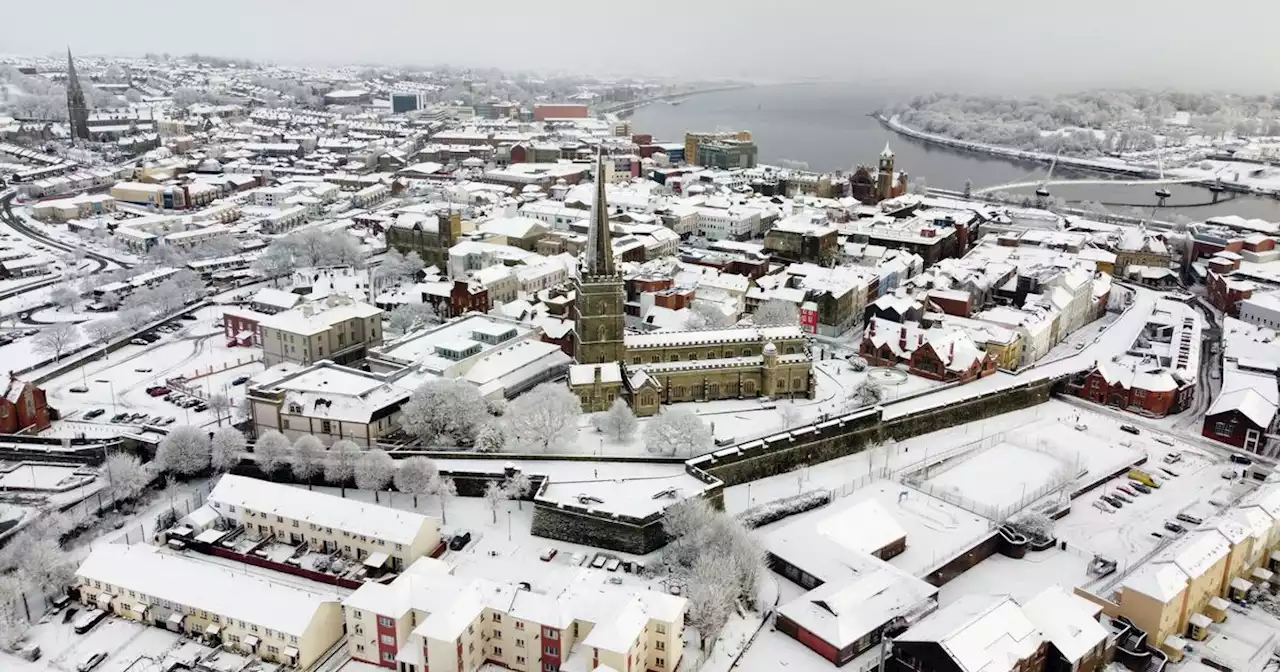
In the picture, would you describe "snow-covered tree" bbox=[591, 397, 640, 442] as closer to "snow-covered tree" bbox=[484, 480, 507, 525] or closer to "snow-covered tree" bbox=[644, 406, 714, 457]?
"snow-covered tree" bbox=[644, 406, 714, 457]

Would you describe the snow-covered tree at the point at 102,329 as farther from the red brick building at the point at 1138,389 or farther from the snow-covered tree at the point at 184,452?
the red brick building at the point at 1138,389

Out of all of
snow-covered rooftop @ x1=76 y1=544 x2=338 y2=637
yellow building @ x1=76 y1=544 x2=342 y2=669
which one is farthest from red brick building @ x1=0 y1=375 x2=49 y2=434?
yellow building @ x1=76 y1=544 x2=342 y2=669

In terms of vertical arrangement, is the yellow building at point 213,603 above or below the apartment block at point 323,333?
below

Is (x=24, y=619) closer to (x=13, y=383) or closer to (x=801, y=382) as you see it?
(x=13, y=383)

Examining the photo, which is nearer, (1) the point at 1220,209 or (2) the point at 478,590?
(2) the point at 478,590

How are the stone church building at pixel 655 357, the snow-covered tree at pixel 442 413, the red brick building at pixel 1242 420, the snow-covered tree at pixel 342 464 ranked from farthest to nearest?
the stone church building at pixel 655 357
the red brick building at pixel 1242 420
the snow-covered tree at pixel 442 413
the snow-covered tree at pixel 342 464

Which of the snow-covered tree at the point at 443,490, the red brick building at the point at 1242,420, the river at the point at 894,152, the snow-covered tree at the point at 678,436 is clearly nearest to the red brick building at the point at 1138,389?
the red brick building at the point at 1242,420

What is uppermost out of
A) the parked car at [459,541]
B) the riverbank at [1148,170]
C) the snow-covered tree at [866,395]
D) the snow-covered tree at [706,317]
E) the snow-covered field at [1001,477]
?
the riverbank at [1148,170]

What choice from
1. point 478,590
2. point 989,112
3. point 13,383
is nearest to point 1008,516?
point 478,590
